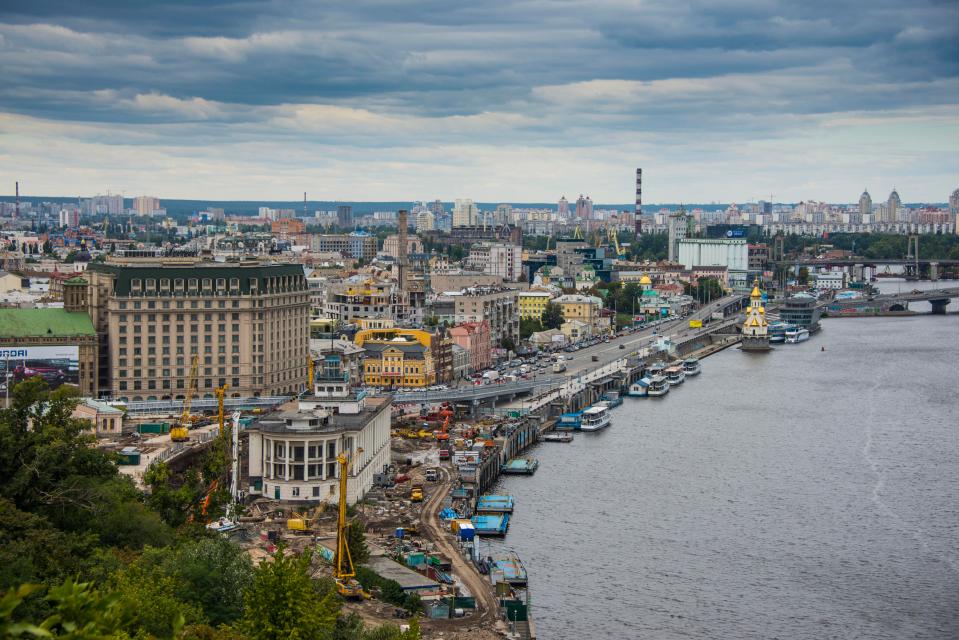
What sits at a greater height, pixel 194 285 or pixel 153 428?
pixel 194 285

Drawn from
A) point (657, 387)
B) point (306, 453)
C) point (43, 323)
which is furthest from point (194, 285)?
point (657, 387)

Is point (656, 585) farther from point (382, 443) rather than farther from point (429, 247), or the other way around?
point (429, 247)

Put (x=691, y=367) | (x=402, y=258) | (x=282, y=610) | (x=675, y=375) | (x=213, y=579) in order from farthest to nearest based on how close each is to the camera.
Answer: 1. (x=402, y=258)
2. (x=691, y=367)
3. (x=675, y=375)
4. (x=213, y=579)
5. (x=282, y=610)

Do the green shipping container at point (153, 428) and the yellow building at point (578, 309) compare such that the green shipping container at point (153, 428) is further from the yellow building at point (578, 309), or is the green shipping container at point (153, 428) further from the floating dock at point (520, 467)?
the yellow building at point (578, 309)

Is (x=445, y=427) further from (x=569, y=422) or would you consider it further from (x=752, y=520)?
(x=752, y=520)

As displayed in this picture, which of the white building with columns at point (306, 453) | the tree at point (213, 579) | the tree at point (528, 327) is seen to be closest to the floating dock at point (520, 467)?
the white building with columns at point (306, 453)

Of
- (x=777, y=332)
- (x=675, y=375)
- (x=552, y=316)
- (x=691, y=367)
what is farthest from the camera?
(x=777, y=332)

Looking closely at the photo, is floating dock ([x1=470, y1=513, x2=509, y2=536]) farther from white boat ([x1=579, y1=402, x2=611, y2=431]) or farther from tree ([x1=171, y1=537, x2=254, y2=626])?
white boat ([x1=579, y1=402, x2=611, y2=431])

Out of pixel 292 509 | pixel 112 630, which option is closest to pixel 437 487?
pixel 292 509
